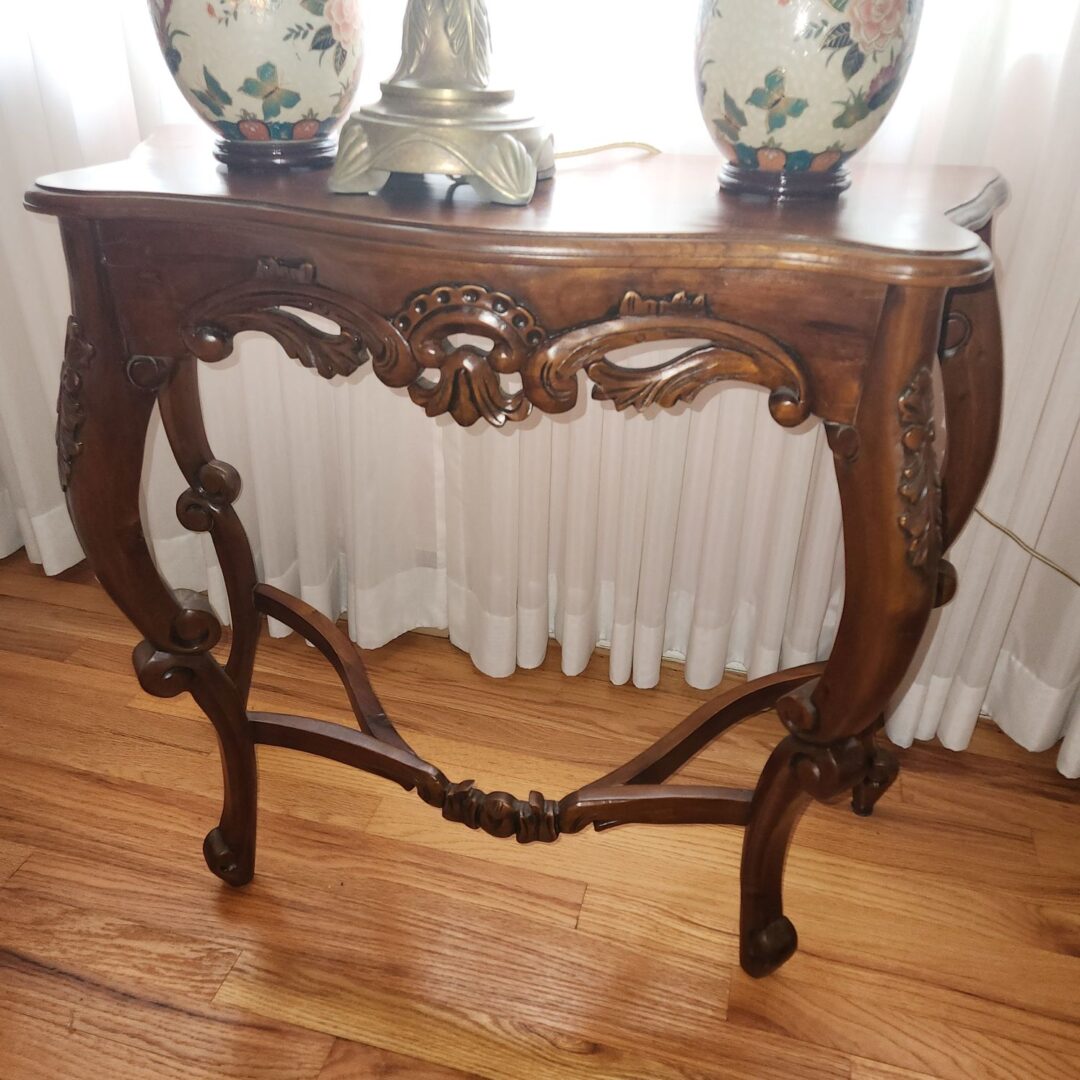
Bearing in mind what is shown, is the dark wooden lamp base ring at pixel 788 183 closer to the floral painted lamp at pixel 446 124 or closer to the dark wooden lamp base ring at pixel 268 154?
the floral painted lamp at pixel 446 124

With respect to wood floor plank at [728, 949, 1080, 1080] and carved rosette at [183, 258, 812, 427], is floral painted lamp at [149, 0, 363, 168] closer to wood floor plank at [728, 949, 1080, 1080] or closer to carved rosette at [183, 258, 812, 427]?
carved rosette at [183, 258, 812, 427]

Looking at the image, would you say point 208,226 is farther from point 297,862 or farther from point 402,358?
point 297,862

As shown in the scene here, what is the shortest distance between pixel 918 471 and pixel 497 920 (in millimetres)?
655

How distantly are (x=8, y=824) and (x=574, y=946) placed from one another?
66 centimetres

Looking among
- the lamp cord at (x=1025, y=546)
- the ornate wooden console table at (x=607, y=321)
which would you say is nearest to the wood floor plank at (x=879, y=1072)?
the ornate wooden console table at (x=607, y=321)

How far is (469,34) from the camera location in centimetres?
68

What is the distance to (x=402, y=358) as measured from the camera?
64cm

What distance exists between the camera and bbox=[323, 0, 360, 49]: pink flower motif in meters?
0.69

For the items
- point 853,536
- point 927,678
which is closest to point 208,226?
point 853,536

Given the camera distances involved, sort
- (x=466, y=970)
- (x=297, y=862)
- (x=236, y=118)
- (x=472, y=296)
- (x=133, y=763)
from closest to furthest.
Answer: (x=472, y=296)
(x=236, y=118)
(x=466, y=970)
(x=297, y=862)
(x=133, y=763)

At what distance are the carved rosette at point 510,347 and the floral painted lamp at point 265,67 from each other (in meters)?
0.15

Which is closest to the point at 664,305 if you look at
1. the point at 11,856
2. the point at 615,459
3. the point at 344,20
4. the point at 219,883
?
the point at 344,20

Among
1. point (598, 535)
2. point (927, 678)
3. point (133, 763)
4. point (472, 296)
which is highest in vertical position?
point (472, 296)

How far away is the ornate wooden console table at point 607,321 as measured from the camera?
570 millimetres
